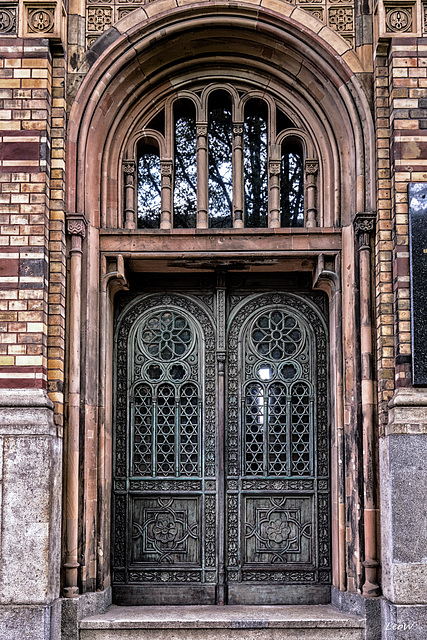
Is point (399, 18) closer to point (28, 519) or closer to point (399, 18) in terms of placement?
point (399, 18)

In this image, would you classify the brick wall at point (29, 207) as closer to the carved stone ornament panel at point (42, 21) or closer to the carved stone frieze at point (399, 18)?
the carved stone ornament panel at point (42, 21)

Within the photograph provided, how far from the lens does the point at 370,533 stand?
8758mm

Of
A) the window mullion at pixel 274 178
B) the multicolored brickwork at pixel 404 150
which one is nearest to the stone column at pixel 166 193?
the window mullion at pixel 274 178

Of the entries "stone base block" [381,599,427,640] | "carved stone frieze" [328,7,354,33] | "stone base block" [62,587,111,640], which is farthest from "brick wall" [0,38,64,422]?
"stone base block" [381,599,427,640]

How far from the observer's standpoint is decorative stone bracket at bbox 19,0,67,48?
9.09 metres

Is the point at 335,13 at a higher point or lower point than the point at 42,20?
higher

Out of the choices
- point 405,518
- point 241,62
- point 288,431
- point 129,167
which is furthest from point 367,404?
point 241,62

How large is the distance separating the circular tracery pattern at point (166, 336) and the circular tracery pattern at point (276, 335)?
0.75m

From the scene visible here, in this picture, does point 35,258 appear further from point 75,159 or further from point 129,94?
point 129,94

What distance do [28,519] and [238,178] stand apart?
13.6 ft

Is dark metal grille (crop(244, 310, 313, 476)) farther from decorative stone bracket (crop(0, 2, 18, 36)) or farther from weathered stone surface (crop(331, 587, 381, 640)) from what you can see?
decorative stone bracket (crop(0, 2, 18, 36))

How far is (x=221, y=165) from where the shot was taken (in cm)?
998

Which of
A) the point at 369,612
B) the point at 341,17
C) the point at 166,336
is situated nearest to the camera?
the point at 369,612

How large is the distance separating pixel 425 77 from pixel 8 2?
422cm
